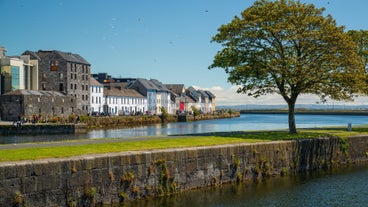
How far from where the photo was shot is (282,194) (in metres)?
26.9

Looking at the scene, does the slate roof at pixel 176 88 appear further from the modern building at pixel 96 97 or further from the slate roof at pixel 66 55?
the slate roof at pixel 66 55

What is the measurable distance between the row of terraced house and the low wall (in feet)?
233

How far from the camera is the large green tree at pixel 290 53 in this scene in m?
39.9

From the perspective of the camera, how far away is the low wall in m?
19.3

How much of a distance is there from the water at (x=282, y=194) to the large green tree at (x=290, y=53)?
11.2 meters

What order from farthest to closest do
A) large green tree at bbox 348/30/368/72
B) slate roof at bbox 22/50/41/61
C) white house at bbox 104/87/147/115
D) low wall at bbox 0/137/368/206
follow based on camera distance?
1. white house at bbox 104/87/147/115
2. slate roof at bbox 22/50/41/61
3. large green tree at bbox 348/30/368/72
4. low wall at bbox 0/137/368/206

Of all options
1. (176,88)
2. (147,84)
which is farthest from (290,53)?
(176,88)

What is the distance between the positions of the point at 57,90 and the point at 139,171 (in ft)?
320

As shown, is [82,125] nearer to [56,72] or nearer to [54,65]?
[56,72]

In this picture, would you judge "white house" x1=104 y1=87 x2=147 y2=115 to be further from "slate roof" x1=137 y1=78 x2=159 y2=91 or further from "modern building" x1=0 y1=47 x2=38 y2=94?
"modern building" x1=0 y1=47 x2=38 y2=94

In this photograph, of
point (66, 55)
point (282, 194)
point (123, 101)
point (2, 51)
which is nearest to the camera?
point (282, 194)

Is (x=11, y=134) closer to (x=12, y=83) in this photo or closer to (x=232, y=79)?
(x=12, y=83)

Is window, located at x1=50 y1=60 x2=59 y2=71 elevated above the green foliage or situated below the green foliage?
above

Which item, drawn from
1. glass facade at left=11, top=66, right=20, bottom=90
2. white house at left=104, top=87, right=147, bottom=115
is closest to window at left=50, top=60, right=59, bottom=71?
glass facade at left=11, top=66, right=20, bottom=90
